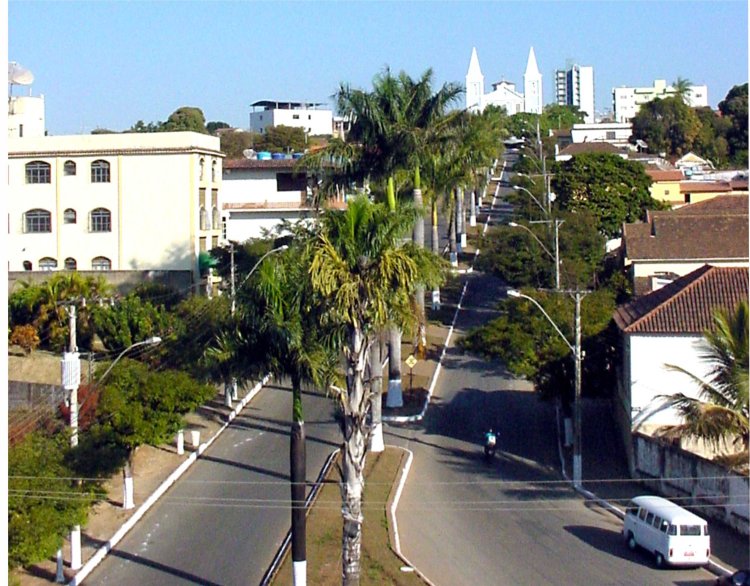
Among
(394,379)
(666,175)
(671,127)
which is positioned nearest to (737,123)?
(671,127)

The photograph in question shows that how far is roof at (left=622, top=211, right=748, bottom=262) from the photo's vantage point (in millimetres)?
45219

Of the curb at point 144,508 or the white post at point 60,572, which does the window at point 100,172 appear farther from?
the white post at point 60,572

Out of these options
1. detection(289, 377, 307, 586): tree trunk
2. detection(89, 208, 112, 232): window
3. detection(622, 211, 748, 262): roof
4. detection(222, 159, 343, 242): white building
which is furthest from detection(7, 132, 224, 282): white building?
detection(289, 377, 307, 586): tree trunk

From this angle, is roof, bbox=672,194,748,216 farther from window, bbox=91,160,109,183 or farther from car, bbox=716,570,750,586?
car, bbox=716,570,750,586

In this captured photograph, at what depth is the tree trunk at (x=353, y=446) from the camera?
19203 millimetres

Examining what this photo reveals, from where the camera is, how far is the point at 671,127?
386 feet

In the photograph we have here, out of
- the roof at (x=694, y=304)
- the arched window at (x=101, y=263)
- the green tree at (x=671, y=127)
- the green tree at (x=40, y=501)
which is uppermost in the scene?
the green tree at (x=671, y=127)

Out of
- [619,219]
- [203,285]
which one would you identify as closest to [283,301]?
[203,285]

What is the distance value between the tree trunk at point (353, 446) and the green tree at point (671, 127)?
102491mm

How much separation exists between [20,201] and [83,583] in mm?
34020

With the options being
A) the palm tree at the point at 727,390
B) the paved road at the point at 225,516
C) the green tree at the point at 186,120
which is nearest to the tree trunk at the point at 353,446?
the paved road at the point at 225,516

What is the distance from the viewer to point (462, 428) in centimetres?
3625

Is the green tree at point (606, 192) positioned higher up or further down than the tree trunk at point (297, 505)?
higher up

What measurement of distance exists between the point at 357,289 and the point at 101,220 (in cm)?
3740
